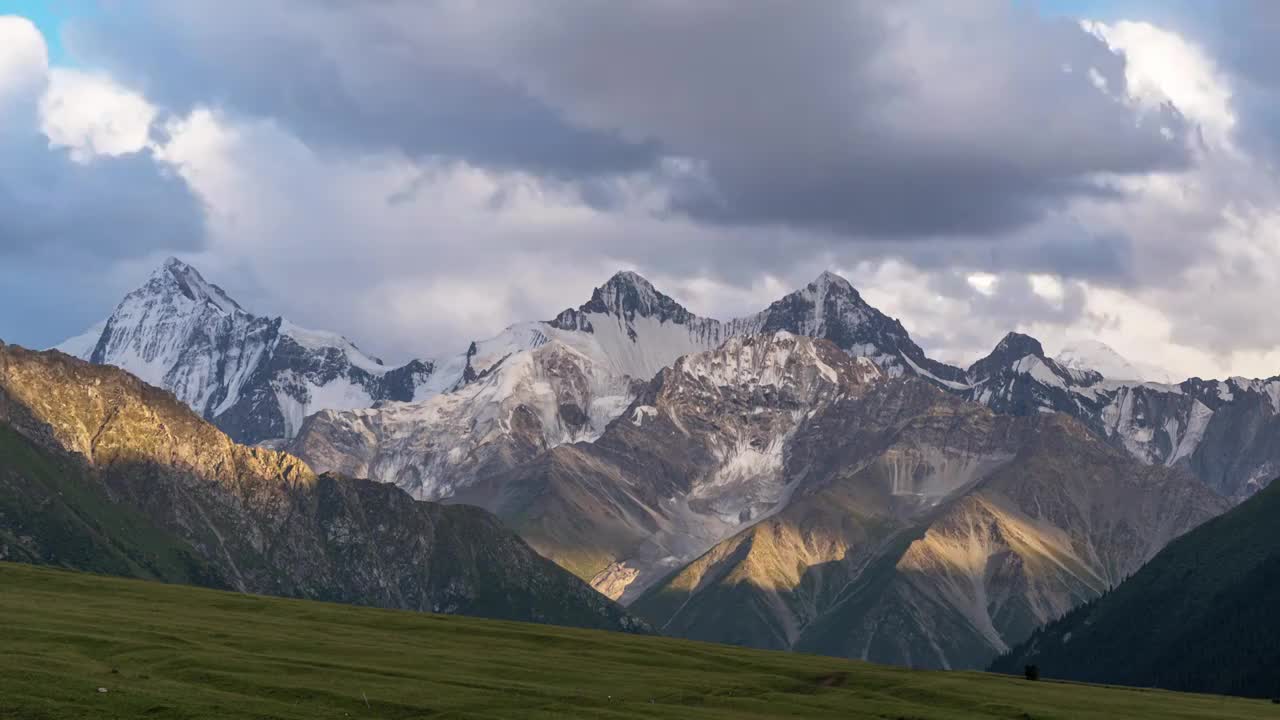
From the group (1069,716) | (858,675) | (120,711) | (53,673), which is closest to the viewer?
(120,711)

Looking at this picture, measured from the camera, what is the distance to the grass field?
12294cm

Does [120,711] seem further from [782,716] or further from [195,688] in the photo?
[782,716]

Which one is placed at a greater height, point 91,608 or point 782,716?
point 91,608

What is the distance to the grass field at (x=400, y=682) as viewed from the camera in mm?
122938

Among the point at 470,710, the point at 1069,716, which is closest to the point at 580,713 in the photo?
the point at 470,710

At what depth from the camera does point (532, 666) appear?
174250 millimetres

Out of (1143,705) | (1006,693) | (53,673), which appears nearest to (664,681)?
(1006,693)

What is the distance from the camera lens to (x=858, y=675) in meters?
190

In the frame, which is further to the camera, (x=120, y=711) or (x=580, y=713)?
(x=580, y=713)

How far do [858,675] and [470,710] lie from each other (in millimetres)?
69178

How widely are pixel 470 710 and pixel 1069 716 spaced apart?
193ft

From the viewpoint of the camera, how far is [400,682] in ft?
470

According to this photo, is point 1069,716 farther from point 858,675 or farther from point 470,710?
point 470,710

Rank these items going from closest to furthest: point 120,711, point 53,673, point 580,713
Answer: point 120,711
point 53,673
point 580,713
